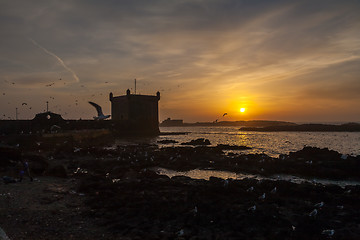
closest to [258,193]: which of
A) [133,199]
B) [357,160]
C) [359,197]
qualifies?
[359,197]

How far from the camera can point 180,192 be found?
12953 millimetres

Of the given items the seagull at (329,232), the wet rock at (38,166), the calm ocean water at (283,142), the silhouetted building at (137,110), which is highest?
the silhouetted building at (137,110)

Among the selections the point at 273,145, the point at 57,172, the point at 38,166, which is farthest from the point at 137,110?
the point at 57,172

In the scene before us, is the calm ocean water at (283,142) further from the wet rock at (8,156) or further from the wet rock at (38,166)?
the wet rock at (8,156)

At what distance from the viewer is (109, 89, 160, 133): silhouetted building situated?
68.9 meters

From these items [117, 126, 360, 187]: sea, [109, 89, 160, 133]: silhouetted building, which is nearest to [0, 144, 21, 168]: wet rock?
[117, 126, 360, 187]: sea

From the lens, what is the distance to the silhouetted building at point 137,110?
6888 centimetres

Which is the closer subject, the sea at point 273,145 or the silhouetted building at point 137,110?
the sea at point 273,145

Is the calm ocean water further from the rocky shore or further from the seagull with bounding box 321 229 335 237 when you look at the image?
the seagull with bounding box 321 229 335 237

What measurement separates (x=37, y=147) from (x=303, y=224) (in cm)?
2644

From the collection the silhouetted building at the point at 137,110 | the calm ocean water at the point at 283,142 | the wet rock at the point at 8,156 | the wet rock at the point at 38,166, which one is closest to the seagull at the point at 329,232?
the wet rock at the point at 38,166

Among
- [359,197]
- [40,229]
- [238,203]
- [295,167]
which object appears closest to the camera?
[40,229]

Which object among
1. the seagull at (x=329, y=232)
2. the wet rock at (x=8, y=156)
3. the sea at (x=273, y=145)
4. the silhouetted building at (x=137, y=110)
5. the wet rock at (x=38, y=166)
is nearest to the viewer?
the seagull at (x=329, y=232)

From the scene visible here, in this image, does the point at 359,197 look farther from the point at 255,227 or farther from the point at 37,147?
the point at 37,147
